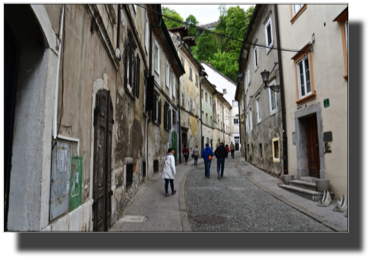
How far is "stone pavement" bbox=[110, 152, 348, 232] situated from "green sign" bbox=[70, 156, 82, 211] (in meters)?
1.95

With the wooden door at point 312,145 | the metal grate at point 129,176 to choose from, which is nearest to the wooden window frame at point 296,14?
the wooden door at point 312,145

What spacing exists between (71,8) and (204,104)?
26816 millimetres

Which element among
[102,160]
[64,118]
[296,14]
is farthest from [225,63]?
[64,118]

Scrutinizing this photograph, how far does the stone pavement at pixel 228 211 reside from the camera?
5.11m

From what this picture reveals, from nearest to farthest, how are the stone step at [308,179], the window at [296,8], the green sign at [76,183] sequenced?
1. the green sign at [76,183]
2. the stone step at [308,179]
3. the window at [296,8]

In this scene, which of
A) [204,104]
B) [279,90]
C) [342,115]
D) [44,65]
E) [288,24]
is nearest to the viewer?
[44,65]

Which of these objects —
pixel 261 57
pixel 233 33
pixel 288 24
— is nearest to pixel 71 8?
pixel 288 24

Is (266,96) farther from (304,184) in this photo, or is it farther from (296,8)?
(304,184)

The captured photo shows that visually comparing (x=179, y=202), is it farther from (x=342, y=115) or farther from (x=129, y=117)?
(x=342, y=115)

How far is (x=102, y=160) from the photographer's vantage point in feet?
15.1

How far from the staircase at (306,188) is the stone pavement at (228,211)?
177 millimetres

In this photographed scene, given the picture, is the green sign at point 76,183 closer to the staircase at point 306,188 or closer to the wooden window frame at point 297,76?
the staircase at point 306,188

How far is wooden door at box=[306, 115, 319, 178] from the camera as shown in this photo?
833 centimetres
